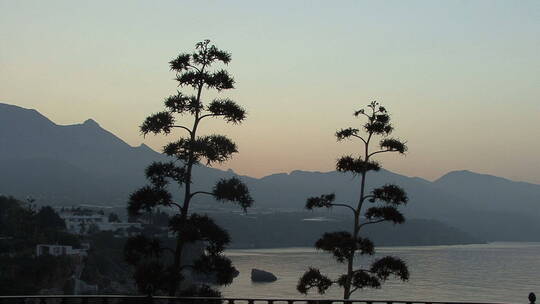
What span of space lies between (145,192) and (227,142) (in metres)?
2.79

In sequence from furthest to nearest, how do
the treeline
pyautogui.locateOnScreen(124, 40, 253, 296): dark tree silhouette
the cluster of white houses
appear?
the cluster of white houses, the treeline, pyautogui.locateOnScreen(124, 40, 253, 296): dark tree silhouette

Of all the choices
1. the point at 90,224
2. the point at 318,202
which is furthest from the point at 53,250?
the point at 318,202

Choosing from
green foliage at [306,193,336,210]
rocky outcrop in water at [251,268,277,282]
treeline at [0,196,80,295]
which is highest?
green foliage at [306,193,336,210]

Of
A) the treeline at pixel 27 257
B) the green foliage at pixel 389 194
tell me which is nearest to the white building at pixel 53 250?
the treeline at pixel 27 257

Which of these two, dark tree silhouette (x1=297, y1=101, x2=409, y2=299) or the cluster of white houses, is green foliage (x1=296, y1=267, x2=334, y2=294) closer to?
dark tree silhouette (x1=297, y1=101, x2=409, y2=299)

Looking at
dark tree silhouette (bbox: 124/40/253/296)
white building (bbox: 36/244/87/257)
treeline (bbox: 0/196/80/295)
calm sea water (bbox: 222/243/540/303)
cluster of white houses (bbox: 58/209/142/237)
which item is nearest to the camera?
dark tree silhouette (bbox: 124/40/253/296)

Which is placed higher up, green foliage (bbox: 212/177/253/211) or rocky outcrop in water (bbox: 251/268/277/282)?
green foliage (bbox: 212/177/253/211)

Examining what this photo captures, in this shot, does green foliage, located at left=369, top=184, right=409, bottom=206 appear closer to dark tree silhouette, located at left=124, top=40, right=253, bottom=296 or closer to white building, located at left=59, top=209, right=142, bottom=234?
dark tree silhouette, located at left=124, top=40, right=253, bottom=296

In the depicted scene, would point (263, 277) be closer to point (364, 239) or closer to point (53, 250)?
point (53, 250)

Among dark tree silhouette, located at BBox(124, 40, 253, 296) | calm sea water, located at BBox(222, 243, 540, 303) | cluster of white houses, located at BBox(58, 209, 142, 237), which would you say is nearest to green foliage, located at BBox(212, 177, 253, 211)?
dark tree silhouette, located at BBox(124, 40, 253, 296)

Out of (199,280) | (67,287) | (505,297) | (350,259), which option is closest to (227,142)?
(350,259)

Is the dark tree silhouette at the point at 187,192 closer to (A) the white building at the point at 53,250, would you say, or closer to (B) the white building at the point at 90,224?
(A) the white building at the point at 53,250

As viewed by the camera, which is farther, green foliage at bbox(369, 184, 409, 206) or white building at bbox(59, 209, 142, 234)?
white building at bbox(59, 209, 142, 234)

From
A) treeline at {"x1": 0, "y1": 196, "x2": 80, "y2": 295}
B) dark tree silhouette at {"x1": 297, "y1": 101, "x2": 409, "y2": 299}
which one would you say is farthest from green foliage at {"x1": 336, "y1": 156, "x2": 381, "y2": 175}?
treeline at {"x1": 0, "y1": 196, "x2": 80, "y2": 295}
